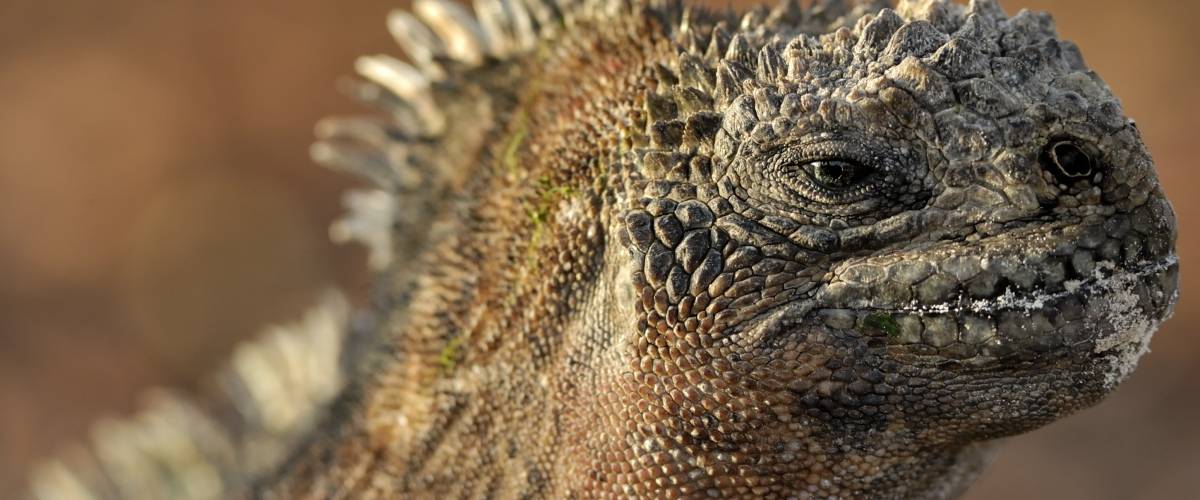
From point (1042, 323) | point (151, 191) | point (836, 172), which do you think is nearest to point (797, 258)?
point (836, 172)

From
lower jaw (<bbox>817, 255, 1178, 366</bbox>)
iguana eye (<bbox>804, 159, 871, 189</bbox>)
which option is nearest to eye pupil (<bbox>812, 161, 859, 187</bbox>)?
iguana eye (<bbox>804, 159, 871, 189</bbox>)

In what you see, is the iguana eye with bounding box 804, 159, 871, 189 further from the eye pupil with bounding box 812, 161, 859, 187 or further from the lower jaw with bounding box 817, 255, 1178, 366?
A: the lower jaw with bounding box 817, 255, 1178, 366

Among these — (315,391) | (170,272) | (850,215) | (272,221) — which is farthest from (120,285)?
(850,215)

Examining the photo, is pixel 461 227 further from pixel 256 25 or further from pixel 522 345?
pixel 256 25

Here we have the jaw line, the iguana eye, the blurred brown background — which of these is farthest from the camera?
the blurred brown background

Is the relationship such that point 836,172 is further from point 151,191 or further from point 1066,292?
point 151,191

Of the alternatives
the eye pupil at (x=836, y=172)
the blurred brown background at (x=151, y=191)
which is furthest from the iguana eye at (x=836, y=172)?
the blurred brown background at (x=151, y=191)

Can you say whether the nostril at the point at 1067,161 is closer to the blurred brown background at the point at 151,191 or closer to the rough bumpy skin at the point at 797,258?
the rough bumpy skin at the point at 797,258
